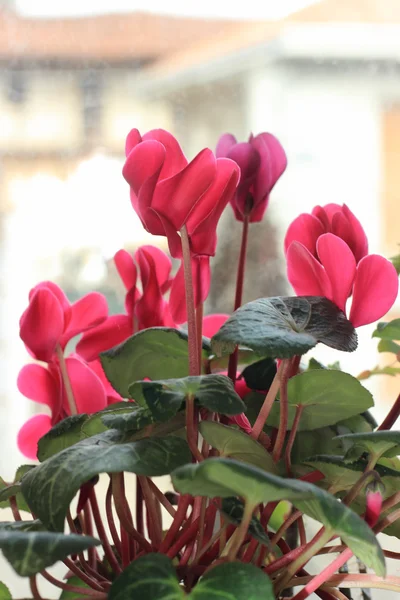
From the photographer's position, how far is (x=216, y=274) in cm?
102

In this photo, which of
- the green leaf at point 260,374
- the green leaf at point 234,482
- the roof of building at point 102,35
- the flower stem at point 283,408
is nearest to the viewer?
the green leaf at point 234,482

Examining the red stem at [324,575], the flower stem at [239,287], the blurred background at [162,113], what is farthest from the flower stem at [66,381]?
the blurred background at [162,113]

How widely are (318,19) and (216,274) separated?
37 centimetres

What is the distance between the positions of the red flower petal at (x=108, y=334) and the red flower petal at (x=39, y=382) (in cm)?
4

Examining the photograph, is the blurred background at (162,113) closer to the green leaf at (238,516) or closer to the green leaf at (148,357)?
the green leaf at (148,357)

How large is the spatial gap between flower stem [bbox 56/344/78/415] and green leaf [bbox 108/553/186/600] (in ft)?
0.64

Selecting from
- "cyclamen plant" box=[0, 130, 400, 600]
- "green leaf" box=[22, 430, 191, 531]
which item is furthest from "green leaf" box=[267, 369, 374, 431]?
"green leaf" box=[22, 430, 191, 531]

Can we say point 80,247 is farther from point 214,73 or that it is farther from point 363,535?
point 363,535

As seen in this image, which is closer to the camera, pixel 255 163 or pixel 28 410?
pixel 255 163

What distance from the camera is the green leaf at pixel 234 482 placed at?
0.31 m

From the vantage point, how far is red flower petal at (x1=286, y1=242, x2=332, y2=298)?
469 millimetres

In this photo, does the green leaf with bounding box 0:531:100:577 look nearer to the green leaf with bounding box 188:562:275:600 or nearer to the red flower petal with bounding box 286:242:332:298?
the green leaf with bounding box 188:562:275:600

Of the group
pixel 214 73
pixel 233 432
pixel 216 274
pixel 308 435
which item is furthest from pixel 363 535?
pixel 214 73

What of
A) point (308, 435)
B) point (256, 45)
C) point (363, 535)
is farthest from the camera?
point (256, 45)
